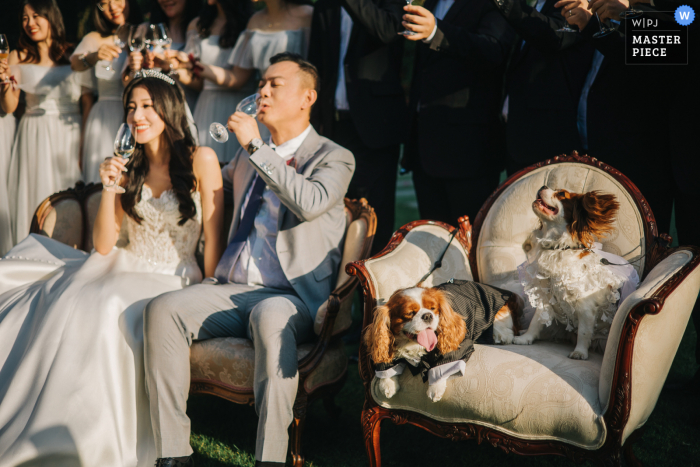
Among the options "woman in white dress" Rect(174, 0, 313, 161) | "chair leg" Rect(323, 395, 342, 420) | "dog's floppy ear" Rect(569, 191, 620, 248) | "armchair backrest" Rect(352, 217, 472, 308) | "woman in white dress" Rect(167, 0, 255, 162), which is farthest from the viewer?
"woman in white dress" Rect(167, 0, 255, 162)

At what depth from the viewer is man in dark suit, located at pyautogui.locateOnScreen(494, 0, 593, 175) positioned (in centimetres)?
336

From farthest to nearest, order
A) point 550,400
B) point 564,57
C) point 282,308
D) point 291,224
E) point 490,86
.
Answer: point 490,86 < point 564,57 < point 291,224 < point 282,308 < point 550,400

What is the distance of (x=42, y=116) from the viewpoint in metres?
4.66

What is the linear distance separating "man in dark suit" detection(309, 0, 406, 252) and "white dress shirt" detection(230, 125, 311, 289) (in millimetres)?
919

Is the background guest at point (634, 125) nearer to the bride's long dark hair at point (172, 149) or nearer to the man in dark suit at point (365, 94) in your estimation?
the man in dark suit at point (365, 94)

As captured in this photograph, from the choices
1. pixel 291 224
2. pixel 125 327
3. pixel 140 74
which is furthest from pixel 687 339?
pixel 140 74

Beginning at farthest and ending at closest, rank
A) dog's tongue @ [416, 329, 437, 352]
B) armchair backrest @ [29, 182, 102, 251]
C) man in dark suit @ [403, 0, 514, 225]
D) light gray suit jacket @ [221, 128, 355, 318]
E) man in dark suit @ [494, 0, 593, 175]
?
man in dark suit @ [403, 0, 514, 225]
armchair backrest @ [29, 182, 102, 251]
man in dark suit @ [494, 0, 593, 175]
light gray suit jacket @ [221, 128, 355, 318]
dog's tongue @ [416, 329, 437, 352]

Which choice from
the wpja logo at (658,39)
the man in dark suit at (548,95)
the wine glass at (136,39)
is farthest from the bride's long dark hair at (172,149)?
the wpja logo at (658,39)

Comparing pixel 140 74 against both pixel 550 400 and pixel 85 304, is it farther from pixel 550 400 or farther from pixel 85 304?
pixel 550 400

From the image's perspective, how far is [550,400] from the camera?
2088 millimetres

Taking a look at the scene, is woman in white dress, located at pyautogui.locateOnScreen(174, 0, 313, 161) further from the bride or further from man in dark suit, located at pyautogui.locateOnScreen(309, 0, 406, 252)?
the bride

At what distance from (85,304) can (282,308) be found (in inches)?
35.0

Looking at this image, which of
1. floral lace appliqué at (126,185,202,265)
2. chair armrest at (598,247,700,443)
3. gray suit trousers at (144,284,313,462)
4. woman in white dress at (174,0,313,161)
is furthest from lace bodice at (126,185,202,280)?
chair armrest at (598,247,700,443)

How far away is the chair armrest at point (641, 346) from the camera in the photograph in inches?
79.3
